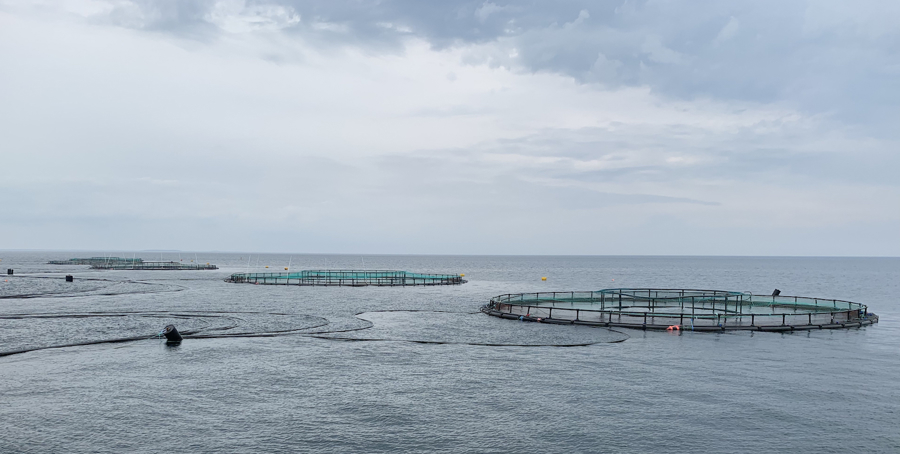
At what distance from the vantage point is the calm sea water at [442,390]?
22.0m

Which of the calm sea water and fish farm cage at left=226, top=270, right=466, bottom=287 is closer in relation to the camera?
the calm sea water

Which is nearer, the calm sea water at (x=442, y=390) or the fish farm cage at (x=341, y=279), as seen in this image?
the calm sea water at (x=442, y=390)

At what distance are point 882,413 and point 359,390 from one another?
75.9 ft

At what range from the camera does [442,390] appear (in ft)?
95.1

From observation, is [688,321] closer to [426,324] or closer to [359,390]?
[426,324]

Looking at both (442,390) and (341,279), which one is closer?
(442,390)

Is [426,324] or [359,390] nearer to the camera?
[359,390]

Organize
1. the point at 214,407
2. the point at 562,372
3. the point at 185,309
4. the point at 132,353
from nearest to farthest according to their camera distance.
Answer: the point at 214,407, the point at 562,372, the point at 132,353, the point at 185,309

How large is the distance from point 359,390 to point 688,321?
36.0 meters

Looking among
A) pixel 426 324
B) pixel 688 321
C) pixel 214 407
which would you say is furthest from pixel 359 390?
pixel 688 321

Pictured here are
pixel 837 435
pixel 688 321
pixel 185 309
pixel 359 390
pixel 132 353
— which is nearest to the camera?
pixel 837 435

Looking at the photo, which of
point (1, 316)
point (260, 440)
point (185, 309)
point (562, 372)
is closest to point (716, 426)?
point (562, 372)

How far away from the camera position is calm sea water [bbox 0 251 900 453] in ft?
72.3

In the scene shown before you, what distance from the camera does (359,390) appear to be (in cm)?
2884
